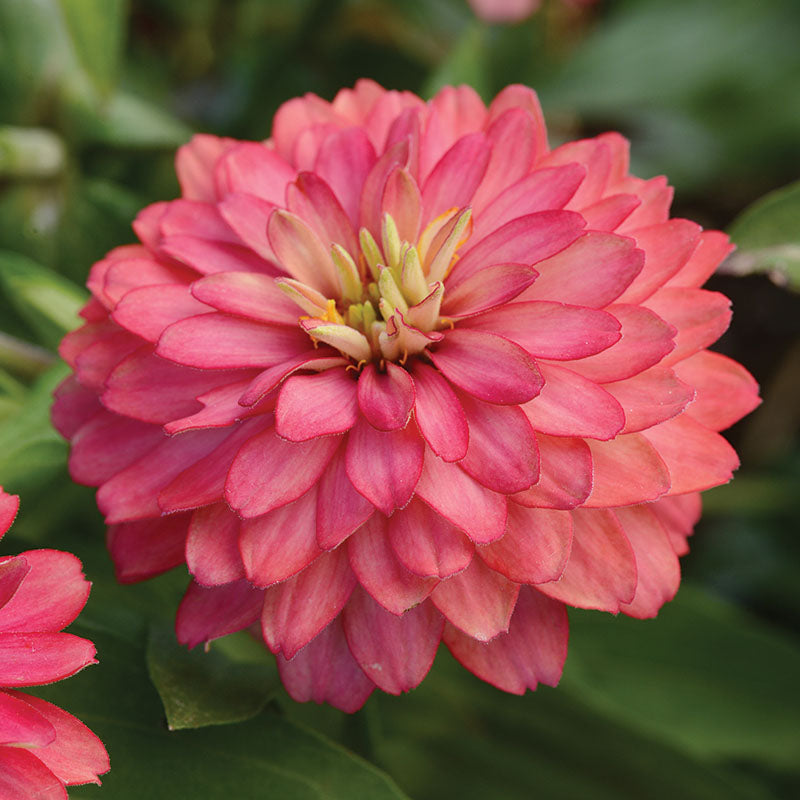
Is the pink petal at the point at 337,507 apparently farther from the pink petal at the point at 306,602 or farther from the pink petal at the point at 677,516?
the pink petal at the point at 677,516

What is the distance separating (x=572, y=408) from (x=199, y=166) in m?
0.25

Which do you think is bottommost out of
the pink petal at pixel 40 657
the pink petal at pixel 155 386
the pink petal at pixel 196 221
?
the pink petal at pixel 40 657

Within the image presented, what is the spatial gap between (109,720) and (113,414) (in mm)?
149

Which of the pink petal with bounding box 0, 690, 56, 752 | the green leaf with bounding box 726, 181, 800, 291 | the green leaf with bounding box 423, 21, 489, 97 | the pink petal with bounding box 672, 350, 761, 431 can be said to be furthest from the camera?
the green leaf with bounding box 423, 21, 489, 97

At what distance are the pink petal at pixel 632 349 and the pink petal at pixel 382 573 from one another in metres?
0.11

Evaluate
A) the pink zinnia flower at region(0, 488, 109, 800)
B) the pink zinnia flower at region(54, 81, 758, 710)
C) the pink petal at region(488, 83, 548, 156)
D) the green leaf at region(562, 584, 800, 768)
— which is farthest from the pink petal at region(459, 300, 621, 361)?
the green leaf at region(562, 584, 800, 768)

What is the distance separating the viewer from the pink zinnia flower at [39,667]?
321mm

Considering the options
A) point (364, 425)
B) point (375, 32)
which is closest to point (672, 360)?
point (364, 425)

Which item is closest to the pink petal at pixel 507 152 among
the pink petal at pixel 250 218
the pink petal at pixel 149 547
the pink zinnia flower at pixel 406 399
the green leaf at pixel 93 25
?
the pink zinnia flower at pixel 406 399

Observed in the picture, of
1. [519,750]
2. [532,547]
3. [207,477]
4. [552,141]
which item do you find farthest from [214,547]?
[552,141]

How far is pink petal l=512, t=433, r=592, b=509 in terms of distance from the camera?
354 millimetres

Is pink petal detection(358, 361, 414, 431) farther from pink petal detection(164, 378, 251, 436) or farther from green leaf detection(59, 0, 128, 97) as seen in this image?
green leaf detection(59, 0, 128, 97)

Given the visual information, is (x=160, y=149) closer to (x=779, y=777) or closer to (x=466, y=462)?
(x=466, y=462)

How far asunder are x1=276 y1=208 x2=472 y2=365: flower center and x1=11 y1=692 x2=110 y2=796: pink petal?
0.18m
